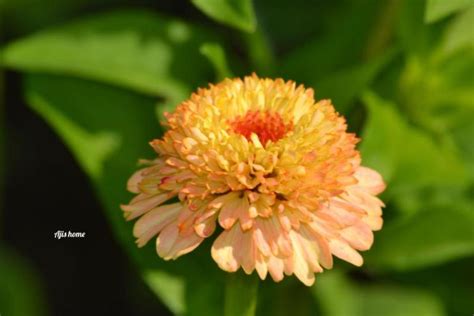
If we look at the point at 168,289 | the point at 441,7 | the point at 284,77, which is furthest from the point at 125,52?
the point at 441,7

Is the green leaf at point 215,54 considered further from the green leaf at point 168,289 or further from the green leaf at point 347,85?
the green leaf at point 168,289

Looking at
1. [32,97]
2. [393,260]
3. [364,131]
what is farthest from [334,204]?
[32,97]

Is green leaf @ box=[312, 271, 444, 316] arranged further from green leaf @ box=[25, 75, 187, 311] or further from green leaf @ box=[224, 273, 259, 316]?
green leaf @ box=[224, 273, 259, 316]

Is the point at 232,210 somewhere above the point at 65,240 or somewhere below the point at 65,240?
below

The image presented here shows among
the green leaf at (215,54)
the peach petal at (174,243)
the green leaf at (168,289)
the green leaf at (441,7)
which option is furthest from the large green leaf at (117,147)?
the green leaf at (441,7)

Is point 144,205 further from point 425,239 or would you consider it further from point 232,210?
point 425,239

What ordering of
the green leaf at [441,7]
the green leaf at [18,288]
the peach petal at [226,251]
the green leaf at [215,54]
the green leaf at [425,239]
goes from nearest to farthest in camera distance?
the peach petal at [226,251] < the green leaf at [441,7] < the green leaf at [215,54] < the green leaf at [425,239] < the green leaf at [18,288]
